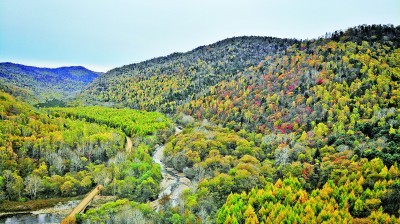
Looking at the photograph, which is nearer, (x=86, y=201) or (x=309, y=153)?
(x=86, y=201)

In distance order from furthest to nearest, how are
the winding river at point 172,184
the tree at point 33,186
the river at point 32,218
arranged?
the tree at point 33,186
the winding river at point 172,184
the river at point 32,218

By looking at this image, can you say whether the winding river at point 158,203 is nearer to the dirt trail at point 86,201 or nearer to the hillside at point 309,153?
the dirt trail at point 86,201

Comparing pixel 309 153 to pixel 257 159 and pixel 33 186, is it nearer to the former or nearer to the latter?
pixel 257 159

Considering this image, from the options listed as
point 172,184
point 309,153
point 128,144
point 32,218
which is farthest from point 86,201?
point 309,153

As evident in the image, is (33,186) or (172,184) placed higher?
(33,186)

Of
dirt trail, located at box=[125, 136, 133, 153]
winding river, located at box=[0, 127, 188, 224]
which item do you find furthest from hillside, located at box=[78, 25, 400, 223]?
dirt trail, located at box=[125, 136, 133, 153]

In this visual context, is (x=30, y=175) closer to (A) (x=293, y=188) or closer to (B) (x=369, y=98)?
(A) (x=293, y=188)

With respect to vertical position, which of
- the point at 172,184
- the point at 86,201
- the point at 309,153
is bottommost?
the point at 172,184

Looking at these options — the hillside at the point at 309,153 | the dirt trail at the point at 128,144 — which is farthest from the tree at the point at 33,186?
the hillside at the point at 309,153

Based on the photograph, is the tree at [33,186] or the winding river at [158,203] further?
the tree at [33,186]

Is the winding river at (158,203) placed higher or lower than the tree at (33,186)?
lower

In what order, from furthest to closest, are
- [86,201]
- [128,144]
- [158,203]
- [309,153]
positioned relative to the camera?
[128,144]
[309,153]
[86,201]
[158,203]

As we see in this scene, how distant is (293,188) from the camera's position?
104 meters

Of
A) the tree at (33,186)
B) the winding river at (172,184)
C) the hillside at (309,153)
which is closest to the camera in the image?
the hillside at (309,153)
